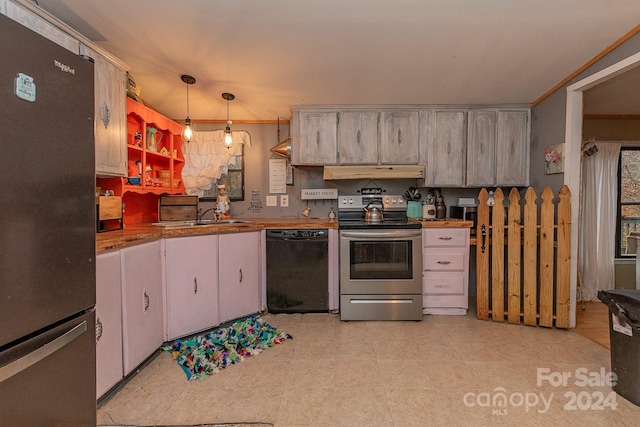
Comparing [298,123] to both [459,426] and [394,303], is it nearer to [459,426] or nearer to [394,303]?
[394,303]

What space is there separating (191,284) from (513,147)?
3359 mm

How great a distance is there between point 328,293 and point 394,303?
0.64m

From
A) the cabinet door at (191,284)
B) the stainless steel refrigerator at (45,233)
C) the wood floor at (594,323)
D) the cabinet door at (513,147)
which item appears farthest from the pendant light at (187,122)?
the wood floor at (594,323)

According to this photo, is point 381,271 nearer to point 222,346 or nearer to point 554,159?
point 222,346

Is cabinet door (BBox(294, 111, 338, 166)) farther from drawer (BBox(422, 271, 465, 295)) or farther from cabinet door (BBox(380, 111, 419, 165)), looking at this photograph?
drawer (BBox(422, 271, 465, 295))

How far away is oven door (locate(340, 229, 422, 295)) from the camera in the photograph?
284 centimetres

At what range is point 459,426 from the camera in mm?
1484

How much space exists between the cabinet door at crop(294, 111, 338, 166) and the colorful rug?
1.72 metres

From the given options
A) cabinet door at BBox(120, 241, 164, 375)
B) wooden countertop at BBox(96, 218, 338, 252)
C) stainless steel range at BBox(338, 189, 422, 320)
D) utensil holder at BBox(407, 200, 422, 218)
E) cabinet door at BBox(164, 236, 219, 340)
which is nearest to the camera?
wooden countertop at BBox(96, 218, 338, 252)

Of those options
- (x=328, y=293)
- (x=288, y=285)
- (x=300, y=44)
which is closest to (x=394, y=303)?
(x=328, y=293)

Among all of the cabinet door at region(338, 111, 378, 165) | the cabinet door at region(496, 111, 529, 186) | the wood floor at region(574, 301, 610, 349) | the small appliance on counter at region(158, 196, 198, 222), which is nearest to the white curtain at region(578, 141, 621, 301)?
the wood floor at region(574, 301, 610, 349)

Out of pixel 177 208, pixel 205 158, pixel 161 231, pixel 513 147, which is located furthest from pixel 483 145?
pixel 177 208

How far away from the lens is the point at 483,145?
318 centimetres

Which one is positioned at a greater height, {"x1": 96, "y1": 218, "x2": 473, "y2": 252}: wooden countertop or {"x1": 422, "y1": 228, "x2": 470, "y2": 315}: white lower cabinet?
{"x1": 96, "y1": 218, "x2": 473, "y2": 252}: wooden countertop
